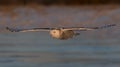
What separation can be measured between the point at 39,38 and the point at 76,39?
1.02 meters

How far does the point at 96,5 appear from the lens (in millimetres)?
25734

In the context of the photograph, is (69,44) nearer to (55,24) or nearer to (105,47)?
(105,47)

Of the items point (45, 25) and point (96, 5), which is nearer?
point (45, 25)

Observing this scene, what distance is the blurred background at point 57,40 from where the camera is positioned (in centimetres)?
1681

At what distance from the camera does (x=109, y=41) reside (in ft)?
64.0

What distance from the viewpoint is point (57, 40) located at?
19.5 meters

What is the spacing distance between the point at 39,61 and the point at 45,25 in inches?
236

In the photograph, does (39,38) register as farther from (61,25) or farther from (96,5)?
(96,5)

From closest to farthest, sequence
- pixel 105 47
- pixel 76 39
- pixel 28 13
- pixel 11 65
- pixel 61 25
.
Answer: pixel 11 65
pixel 105 47
pixel 76 39
pixel 61 25
pixel 28 13

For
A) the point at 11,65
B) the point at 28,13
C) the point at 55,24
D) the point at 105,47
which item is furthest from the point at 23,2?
the point at 11,65

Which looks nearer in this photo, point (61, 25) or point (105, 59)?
point (105, 59)

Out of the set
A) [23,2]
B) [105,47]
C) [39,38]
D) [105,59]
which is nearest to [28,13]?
[23,2]

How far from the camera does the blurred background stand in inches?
662

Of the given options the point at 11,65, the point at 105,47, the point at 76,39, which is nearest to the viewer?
the point at 11,65
